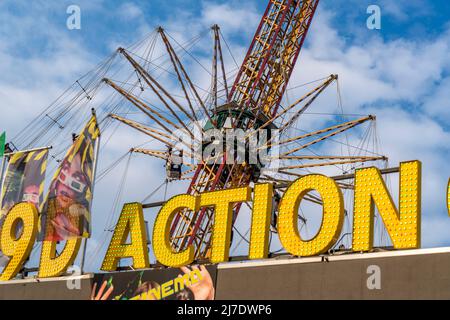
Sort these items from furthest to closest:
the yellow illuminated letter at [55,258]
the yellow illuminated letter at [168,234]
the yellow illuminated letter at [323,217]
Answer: the yellow illuminated letter at [55,258] → the yellow illuminated letter at [168,234] → the yellow illuminated letter at [323,217]

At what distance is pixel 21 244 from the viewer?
36062 millimetres

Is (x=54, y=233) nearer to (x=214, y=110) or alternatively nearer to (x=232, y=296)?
(x=232, y=296)

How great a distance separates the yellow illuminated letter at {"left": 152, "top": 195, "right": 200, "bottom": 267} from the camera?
3031 cm

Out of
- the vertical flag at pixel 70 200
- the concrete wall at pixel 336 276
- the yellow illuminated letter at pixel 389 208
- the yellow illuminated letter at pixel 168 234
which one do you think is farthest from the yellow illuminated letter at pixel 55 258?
the yellow illuminated letter at pixel 389 208

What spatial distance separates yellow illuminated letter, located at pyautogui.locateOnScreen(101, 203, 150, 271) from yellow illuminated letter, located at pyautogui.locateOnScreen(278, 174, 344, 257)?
22.5 feet

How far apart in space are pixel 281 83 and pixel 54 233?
27178 millimetres

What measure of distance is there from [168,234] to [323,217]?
764 cm

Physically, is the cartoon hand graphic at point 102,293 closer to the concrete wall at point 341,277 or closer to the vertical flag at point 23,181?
the concrete wall at point 341,277

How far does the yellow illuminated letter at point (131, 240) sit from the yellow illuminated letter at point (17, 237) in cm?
518

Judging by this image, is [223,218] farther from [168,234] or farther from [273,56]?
[273,56]

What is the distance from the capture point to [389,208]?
25375 millimetres

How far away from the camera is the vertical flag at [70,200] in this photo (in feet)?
Result: 111

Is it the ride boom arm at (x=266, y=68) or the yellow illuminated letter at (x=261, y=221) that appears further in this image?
the ride boom arm at (x=266, y=68)
